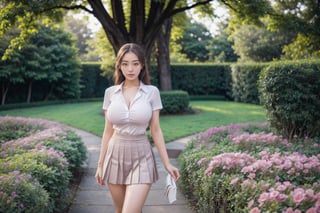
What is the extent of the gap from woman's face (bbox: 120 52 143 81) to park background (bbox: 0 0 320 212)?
1.40 meters

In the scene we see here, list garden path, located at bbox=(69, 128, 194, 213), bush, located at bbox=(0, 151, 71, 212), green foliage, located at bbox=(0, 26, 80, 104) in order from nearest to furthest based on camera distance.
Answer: bush, located at bbox=(0, 151, 71, 212) < garden path, located at bbox=(69, 128, 194, 213) < green foliage, located at bbox=(0, 26, 80, 104)

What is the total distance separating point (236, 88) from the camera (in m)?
22.0

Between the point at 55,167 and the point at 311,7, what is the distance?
1198 cm

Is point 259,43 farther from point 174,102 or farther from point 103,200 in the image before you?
point 103,200

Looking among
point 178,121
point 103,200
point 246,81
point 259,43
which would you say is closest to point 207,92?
point 246,81

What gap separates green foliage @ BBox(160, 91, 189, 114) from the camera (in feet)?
50.2

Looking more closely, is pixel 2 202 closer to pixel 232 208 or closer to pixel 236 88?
pixel 232 208

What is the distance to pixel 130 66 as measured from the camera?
10.1ft

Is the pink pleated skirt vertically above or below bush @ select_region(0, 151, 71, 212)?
above

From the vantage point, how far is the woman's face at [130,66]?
3.08m

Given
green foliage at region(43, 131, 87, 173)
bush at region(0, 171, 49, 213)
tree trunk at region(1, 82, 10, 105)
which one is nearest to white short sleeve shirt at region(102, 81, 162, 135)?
bush at region(0, 171, 49, 213)

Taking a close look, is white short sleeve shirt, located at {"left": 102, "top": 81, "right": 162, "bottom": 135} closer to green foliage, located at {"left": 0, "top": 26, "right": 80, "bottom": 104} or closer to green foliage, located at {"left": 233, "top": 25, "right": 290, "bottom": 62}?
green foliage, located at {"left": 0, "top": 26, "right": 80, "bottom": 104}

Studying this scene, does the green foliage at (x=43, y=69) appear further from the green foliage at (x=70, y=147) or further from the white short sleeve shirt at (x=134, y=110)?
the white short sleeve shirt at (x=134, y=110)

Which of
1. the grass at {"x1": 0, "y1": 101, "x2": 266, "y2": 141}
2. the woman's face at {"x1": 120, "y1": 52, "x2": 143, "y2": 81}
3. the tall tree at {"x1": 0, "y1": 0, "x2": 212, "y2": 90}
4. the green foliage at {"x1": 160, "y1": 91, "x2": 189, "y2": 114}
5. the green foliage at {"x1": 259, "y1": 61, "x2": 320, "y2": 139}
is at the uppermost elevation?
the tall tree at {"x1": 0, "y1": 0, "x2": 212, "y2": 90}
